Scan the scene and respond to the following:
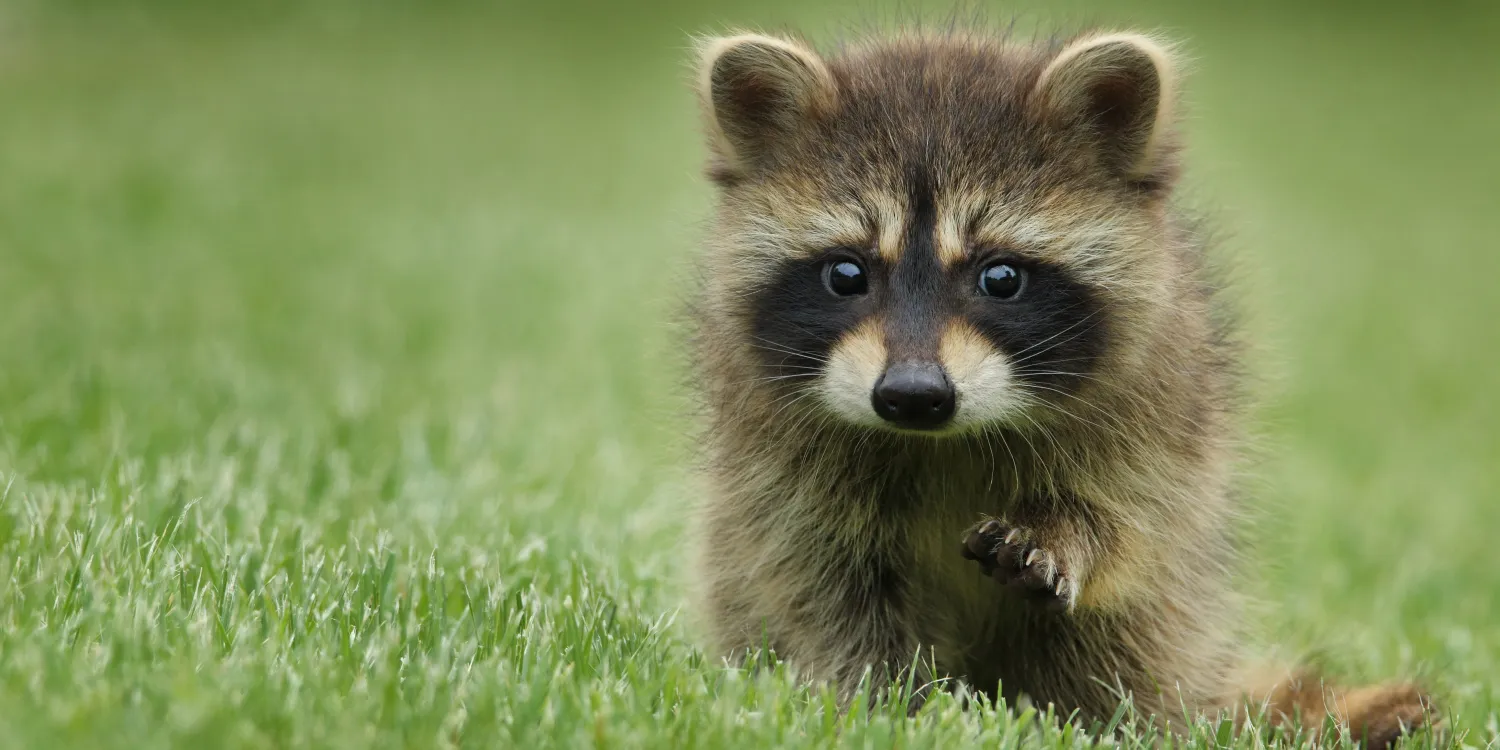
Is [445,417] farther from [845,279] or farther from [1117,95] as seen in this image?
[1117,95]

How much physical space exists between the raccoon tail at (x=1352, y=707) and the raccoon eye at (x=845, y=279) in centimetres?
122

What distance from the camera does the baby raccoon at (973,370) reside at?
11.0 feet

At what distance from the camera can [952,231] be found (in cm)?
334

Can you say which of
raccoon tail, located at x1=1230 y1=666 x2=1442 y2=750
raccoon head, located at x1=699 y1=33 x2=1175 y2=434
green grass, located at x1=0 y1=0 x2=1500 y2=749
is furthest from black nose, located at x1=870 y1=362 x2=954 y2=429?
raccoon tail, located at x1=1230 y1=666 x2=1442 y2=750

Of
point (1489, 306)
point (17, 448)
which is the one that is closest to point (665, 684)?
point (17, 448)

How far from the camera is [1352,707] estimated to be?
3645 mm

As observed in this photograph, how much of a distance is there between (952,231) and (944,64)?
0.52 meters

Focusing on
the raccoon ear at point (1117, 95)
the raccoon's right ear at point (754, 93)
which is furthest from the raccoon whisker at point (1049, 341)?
the raccoon's right ear at point (754, 93)

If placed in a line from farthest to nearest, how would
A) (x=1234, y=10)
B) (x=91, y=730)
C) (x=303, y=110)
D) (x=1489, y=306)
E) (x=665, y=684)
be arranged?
(x=1234, y=10) → (x=303, y=110) → (x=1489, y=306) → (x=665, y=684) → (x=91, y=730)

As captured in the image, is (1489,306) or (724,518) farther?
(1489,306)

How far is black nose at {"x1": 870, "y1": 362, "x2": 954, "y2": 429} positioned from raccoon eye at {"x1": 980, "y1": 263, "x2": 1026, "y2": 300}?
0.31 m

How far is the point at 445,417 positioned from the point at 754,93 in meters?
2.84

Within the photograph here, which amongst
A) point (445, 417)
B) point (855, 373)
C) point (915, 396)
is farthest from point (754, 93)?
point (445, 417)

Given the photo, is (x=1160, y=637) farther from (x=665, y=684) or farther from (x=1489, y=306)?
(x=1489, y=306)
